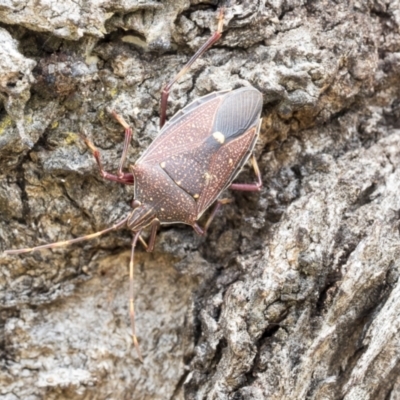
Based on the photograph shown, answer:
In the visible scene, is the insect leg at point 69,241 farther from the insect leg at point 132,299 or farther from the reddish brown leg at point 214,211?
the reddish brown leg at point 214,211

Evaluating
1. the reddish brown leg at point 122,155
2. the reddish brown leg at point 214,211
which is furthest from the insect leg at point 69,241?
the reddish brown leg at point 214,211

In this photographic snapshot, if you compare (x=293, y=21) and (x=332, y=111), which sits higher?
(x=293, y=21)

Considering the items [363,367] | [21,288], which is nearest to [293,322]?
[363,367]

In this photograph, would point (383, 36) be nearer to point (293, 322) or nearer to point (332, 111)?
point (332, 111)

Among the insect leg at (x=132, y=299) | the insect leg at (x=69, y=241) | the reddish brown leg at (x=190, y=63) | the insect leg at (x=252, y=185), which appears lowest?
the insect leg at (x=132, y=299)

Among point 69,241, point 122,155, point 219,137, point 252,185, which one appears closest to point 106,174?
point 122,155

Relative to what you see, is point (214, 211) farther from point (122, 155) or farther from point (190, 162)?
point (122, 155)
